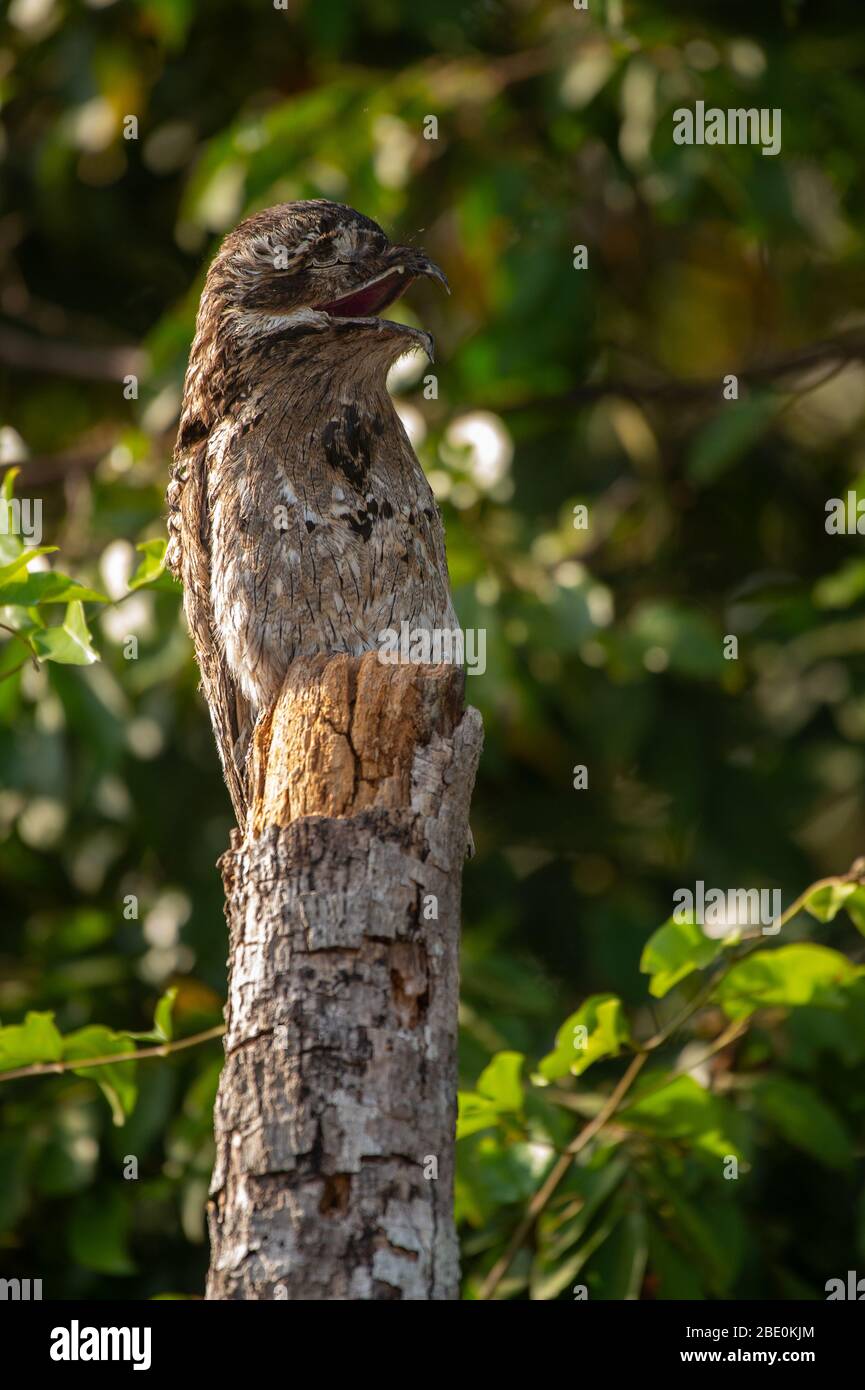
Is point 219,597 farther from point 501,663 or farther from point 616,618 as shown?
point 616,618

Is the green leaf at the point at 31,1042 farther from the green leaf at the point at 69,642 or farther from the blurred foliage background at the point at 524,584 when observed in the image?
the blurred foliage background at the point at 524,584

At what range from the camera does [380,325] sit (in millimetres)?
3793

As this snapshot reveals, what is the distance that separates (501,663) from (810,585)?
207cm

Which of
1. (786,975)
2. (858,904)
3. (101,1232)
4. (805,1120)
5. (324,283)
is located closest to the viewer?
(858,904)

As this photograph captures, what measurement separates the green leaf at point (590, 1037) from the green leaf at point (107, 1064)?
95 centimetres

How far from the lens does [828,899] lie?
3.72 metres

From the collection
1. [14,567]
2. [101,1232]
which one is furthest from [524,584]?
[14,567]

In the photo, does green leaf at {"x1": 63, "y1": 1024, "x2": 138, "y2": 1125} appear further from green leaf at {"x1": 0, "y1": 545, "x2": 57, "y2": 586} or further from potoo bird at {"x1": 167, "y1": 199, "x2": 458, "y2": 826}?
green leaf at {"x1": 0, "y1": 545, "x2": 57, "y2": 586}

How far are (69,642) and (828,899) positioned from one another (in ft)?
5.80

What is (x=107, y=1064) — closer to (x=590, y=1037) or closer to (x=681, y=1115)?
(x=590, y=1037)

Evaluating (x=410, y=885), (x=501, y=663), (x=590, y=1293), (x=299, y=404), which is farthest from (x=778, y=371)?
(x=410, y=885)

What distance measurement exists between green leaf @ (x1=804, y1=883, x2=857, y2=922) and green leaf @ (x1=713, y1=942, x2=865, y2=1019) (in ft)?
0.38

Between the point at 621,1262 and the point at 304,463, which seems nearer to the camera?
the point at 304,463

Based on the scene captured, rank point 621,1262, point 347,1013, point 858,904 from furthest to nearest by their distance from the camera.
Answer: point 621,1262 → point 858,904 → point 347,1013
